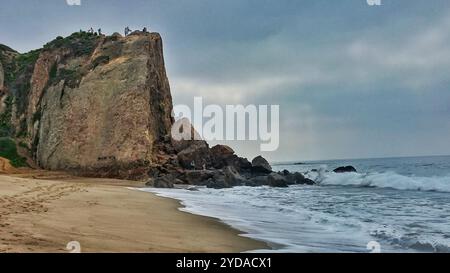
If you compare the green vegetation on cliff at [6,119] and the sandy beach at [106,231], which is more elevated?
the green vegetation on cliff at [6,119]

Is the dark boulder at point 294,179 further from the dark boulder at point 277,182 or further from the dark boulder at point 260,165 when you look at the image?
the dark boulder at point 277,182

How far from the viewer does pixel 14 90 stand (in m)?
47.5

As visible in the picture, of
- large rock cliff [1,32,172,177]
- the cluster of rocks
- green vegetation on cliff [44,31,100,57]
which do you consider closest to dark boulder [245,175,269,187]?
the cluster of rocks

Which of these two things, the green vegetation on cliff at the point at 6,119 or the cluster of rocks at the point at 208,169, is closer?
the cluster of rocks at the point at 208,169

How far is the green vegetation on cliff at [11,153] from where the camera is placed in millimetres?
39156

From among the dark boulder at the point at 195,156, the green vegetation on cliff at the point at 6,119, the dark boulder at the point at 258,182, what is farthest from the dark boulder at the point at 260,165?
the green vegetation on cliff at the point at 6,119

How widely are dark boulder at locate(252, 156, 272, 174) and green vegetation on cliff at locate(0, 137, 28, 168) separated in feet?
77.8

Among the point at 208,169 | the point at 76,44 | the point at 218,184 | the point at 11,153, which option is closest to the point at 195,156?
the point at 208,169

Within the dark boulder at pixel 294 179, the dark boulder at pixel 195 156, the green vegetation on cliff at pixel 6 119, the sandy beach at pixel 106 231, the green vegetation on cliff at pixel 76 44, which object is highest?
the green vegetation on cliff at pixel 76 44

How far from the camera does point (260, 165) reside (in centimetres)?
4181

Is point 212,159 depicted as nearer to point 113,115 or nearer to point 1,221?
point 113,115

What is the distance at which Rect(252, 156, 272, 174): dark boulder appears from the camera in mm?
41375

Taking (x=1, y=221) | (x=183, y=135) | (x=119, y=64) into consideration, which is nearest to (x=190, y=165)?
(x=183, y=135)

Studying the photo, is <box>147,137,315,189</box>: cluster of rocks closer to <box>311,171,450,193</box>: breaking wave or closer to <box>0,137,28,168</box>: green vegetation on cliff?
<box>311,171,450,193</box>: breaking wave
